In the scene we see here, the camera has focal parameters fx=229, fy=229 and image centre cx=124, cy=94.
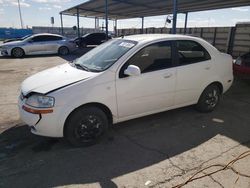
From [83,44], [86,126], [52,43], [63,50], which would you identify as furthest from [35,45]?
[86,126]

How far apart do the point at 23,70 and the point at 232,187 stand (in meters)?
9.50

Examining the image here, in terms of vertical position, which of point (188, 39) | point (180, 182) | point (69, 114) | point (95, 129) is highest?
point (188, 39)

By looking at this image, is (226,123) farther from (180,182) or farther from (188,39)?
(180,182)

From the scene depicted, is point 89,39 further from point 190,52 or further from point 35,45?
point 190,52

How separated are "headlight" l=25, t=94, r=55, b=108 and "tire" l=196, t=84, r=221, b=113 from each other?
3.05 m

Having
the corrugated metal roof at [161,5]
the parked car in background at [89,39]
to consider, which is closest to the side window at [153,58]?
the corrugated metal roof at [161,5]

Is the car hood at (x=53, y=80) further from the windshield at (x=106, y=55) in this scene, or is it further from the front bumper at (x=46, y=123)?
the front bumper at (x=46, y=123)

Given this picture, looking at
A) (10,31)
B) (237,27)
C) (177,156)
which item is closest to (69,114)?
(177,156)

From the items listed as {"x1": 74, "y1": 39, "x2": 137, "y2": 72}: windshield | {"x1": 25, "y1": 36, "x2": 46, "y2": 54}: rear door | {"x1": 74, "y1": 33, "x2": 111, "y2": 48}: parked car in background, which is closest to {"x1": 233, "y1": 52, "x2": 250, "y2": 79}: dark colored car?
{"x1": 74, "y1": 39, "x2": 137, "y2": 72}: windshield

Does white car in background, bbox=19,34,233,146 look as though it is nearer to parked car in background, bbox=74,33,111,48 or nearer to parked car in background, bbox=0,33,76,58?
parked car in background, bbox=0,33,76,58

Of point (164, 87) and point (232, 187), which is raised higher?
point (164, 87)

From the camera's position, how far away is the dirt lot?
9.20 feet

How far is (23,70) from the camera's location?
999 cm

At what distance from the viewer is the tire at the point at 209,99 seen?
4765 mm
